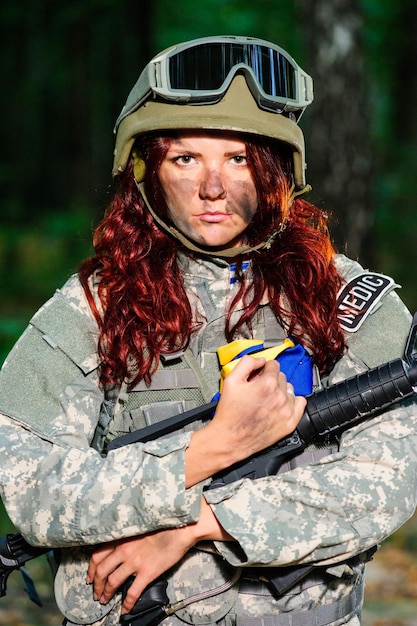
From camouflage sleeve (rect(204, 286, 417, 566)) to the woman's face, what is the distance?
0.79 m

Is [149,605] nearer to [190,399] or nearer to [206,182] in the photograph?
[190,399]

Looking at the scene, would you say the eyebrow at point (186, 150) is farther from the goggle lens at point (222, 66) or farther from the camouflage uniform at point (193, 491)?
the camouflage uniform at point (193, 491)

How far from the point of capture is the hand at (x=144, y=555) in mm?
2654

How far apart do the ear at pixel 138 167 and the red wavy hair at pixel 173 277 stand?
2 cm

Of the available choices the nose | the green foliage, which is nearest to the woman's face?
the nose

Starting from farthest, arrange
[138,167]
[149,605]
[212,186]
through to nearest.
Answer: [138,167] < [212,186] < [149,605]

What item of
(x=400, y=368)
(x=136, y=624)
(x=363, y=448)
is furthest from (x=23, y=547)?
(x=400, y=368)

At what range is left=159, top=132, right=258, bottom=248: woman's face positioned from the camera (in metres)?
2.90

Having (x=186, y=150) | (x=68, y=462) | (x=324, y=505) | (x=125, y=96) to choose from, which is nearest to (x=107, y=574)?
(x=68, y=462)

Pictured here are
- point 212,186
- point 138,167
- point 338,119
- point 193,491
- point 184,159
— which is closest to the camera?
point 193,491

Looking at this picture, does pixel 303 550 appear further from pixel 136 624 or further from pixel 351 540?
pixel 136 624

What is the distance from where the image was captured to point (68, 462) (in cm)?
266

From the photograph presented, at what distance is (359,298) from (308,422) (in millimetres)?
453

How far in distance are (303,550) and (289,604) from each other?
0.27 meters
